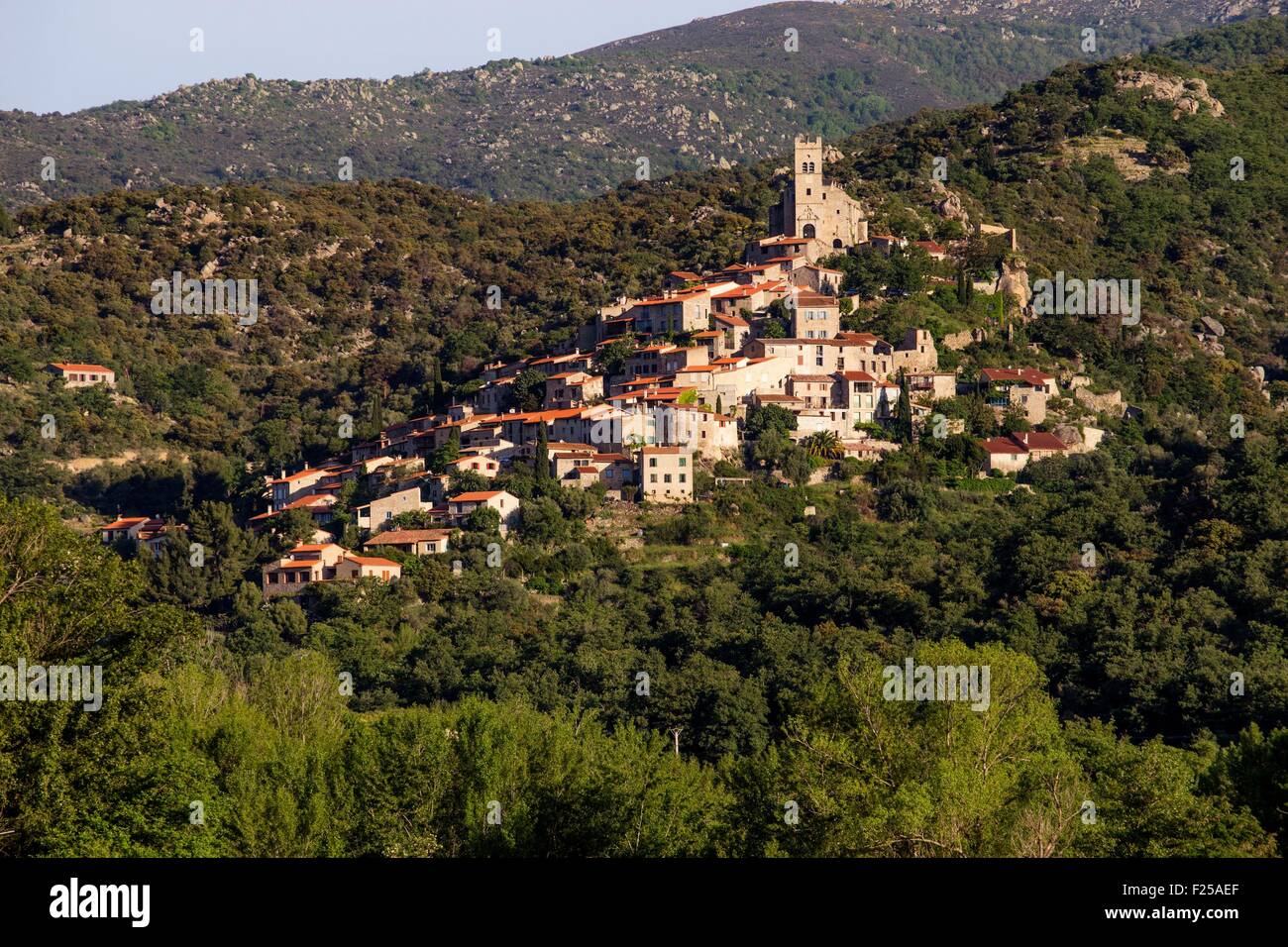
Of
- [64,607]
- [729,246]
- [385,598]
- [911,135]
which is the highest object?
[911,135]

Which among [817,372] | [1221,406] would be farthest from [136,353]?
[1221,406]

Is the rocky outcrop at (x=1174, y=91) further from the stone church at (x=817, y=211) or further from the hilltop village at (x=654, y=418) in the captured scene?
the hilltop village at (x=654, y=418)

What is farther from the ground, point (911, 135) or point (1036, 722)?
point (911, 135)

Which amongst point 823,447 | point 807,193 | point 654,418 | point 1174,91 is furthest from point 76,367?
point 1174,91

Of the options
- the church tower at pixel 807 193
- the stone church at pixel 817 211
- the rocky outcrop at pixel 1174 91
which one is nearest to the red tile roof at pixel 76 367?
the stone church at pixel 817 211

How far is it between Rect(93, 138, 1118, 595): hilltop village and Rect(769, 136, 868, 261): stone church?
4260mm

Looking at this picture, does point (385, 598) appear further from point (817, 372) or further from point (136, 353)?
point (136, 353)

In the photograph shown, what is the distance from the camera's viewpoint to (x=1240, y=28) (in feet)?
613

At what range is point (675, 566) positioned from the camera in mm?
72438

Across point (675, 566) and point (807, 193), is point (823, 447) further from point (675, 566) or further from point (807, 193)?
point (807, 193)

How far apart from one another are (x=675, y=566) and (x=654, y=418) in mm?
7415

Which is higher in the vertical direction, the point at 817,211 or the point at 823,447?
the point at 817,211

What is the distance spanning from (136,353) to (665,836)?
81957 millimetres
